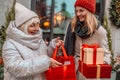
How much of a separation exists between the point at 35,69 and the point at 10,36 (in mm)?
411

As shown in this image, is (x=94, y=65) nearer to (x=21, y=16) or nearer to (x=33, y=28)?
(x=33, y=28)

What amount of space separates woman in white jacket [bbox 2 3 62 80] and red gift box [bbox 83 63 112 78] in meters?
0.31

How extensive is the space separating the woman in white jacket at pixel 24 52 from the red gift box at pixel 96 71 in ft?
1.02

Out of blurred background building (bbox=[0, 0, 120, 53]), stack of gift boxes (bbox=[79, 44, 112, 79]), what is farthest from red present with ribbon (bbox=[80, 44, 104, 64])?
blurred background building (bbox=[0, 0, 120, 53])

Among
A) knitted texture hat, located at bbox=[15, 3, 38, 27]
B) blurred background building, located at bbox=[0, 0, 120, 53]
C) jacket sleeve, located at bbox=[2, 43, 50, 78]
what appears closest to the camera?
jacket sleeve, located at bbox=[2, 43, 50, 78]

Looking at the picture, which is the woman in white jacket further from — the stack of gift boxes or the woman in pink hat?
the woman in pink hat

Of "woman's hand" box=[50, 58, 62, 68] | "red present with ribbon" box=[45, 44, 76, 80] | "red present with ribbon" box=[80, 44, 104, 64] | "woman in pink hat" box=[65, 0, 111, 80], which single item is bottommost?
"red present with ribbon" box=[45, 44, 76, 80]

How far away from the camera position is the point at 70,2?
813cm

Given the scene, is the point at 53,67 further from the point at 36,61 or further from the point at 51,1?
the point at 51,1

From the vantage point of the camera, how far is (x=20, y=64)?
3.20 metres

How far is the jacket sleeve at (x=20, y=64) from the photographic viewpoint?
10.5 ft

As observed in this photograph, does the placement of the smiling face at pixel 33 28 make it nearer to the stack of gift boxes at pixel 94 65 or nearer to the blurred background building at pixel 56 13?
the stack of gift boxes at pixel 94 65

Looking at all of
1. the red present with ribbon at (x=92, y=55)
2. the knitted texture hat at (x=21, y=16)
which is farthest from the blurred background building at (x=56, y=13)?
the red present with ribbon at (x=92, y=55)

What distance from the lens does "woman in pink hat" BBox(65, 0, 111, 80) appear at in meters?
3.82
